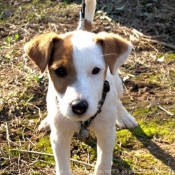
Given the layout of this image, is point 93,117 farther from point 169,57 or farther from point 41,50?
point 169,57

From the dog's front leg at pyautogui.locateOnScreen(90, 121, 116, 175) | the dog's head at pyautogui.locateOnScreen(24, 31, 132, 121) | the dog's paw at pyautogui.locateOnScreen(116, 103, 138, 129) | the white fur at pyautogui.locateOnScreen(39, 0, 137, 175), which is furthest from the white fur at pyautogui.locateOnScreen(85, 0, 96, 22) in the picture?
the dog's front leg at pyautogui.locateOnScreen(90, 121, 116, 175)

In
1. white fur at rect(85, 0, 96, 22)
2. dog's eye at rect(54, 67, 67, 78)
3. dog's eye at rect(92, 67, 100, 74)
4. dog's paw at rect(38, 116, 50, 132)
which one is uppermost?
white fur at rect(85, 0, 96, 22)

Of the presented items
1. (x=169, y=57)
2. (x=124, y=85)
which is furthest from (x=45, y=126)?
(x=169, y=57)

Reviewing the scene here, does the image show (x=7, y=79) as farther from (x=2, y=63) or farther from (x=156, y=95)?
(x=156, y=95)

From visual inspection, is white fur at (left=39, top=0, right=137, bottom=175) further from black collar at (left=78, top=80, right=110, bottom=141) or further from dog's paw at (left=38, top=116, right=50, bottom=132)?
dog's paw at (left=38, top=116, right=50, bottom=132)

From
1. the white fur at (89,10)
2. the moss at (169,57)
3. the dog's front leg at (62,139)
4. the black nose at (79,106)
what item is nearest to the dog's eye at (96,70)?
the black nose at (79,106)

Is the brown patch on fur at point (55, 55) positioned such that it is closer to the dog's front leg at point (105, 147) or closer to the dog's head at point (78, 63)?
the dog's head at point (78, 63)

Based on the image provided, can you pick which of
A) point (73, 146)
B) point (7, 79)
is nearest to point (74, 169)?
point (73, 146)
